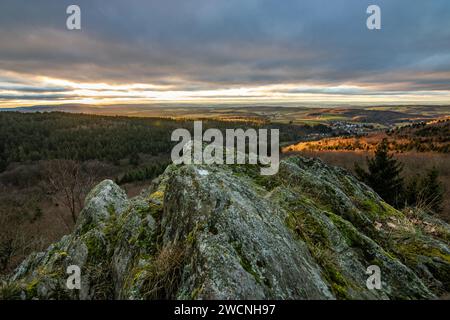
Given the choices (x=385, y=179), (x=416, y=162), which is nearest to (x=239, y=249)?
(x=385, y=179)

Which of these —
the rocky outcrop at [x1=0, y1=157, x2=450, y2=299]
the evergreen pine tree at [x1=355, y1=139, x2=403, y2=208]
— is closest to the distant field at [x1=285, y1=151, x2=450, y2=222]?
the evergreen pine tree at [x1=355, y1=139, x2=403, y2=208]

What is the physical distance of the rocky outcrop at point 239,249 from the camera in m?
4.58

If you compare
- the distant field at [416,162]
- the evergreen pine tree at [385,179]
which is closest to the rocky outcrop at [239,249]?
the evergreen pine tree at [385,179]

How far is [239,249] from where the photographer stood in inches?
188

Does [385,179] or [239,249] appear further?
[385,179]

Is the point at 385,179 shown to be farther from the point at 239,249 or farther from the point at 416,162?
the point at 416,162

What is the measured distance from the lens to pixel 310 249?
5.73 metres

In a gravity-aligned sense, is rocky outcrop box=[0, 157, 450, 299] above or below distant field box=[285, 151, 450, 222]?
above

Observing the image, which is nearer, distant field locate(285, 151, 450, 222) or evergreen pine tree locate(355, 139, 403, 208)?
evergreen pine tree locate(355, 139, 403, 208)

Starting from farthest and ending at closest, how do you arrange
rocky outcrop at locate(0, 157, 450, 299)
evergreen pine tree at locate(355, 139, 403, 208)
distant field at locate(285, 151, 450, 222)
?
1. distant field at locate(285, 151, 450, 222)
2. evergreen pine tree at locate(355, 139, 403, 208)
3. rocky outcrop at locate(0, 157, 450, 299)

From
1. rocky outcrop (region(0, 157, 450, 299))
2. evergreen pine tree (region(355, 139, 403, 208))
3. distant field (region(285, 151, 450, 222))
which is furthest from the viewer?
distant field (region(285, 151, 450, 222))

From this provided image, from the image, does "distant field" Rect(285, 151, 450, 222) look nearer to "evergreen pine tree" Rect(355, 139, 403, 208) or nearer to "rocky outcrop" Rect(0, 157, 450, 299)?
"evergreen pine tree" Rect(355, 139, 403, 208)

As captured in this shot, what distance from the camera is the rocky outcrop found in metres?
4.58
